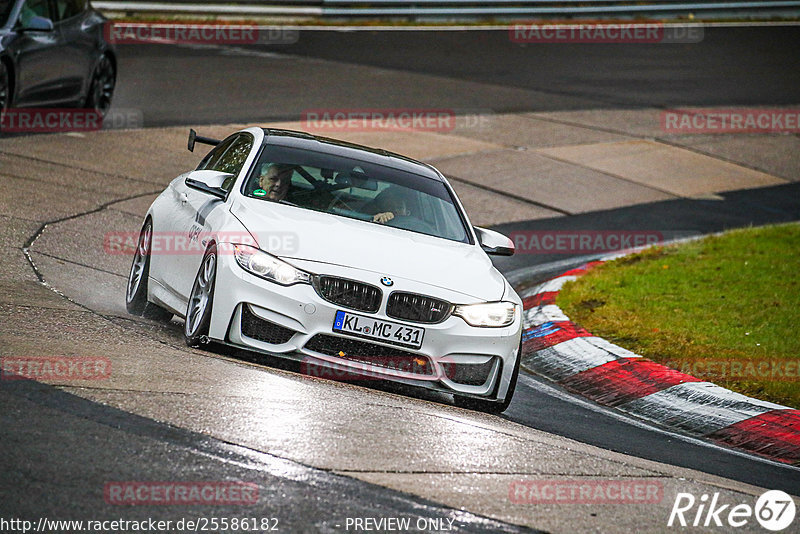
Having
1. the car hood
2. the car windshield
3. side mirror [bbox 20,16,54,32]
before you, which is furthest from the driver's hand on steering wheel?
side mirror [bbox 20,16,54,32]

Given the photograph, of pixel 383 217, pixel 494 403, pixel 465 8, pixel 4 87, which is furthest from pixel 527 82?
pixel 494 403

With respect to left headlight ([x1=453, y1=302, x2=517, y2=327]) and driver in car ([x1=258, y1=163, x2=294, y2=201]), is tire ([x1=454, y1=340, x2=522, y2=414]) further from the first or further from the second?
driver in car ([x1=258, y1=163, x2=294, y2=201])

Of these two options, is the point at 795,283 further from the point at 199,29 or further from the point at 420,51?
the point at 199,29

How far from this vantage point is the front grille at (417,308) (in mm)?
7152

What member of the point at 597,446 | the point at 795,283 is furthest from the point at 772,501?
the point at 795,283

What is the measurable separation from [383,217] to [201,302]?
1.41 metres

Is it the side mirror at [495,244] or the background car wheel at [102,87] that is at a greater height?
the background car wheel at [102,87]

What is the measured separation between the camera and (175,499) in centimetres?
480

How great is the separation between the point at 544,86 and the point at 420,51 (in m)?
3.37

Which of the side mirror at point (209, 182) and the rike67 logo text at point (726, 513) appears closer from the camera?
the rike67 logo text at point (726, 513)

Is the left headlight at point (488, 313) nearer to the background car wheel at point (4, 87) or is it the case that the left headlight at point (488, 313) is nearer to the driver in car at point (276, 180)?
the driver in car at point (276, 180)

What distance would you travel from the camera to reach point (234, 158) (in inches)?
345

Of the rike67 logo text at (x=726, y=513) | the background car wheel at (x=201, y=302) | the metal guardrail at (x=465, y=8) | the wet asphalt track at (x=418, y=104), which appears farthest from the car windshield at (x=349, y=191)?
the metal guardrail at (x=465, y=8)

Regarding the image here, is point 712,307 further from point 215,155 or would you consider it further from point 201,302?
point 201,302
